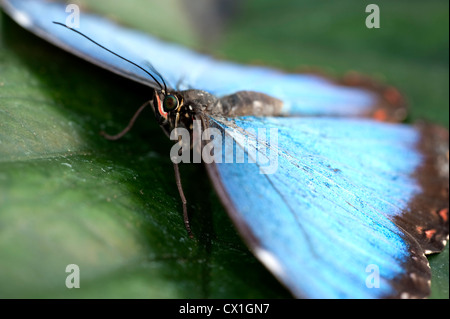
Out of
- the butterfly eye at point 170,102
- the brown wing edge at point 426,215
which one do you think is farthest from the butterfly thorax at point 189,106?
→ the brown wing edge at point 426,215

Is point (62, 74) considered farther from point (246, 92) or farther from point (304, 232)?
point (304, 232)

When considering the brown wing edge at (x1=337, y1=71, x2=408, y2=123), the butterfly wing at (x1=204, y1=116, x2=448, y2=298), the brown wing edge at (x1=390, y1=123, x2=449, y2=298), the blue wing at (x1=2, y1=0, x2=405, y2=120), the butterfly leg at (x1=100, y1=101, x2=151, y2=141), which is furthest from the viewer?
the brown wing edge at (x1=337, y1=71, x2=408, y2=123)

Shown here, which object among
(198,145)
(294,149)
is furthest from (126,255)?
(294,149)

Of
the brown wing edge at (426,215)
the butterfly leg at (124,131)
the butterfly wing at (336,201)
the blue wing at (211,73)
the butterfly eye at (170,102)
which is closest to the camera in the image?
the butterfly wing at (336,201)

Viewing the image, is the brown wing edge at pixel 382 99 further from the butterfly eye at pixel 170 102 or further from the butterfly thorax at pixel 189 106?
the butterfly eye at pixel 170 102

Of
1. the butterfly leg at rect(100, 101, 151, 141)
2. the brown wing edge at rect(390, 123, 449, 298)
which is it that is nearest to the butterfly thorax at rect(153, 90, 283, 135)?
the butterfly leg at rect(100, 101, 151, 141)

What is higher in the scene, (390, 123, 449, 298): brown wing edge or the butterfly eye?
the butterfly eye

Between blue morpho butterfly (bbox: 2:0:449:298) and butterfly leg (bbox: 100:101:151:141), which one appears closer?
blue morpho butterfly (bbox: 2:0:449:298)

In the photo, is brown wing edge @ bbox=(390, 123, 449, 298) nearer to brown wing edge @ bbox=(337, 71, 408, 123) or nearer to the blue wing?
brown wing edge @ bbox=(337, 71, 408, 123)
